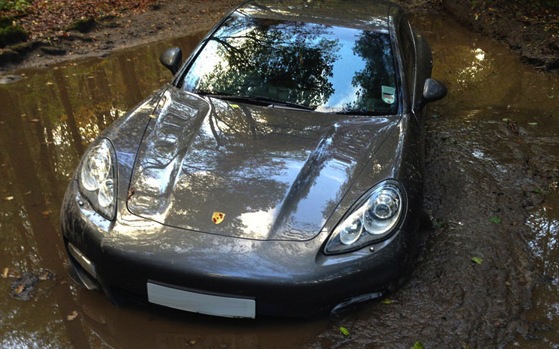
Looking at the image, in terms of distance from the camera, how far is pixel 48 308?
287 cm

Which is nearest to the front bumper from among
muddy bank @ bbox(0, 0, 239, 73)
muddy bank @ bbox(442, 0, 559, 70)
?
muddy bank @ bbox(0, 0, 239, 73)

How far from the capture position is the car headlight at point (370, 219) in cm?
265

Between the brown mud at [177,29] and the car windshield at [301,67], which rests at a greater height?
the car windshield at [301,67]

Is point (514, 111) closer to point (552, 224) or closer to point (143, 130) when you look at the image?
point (552, 224)

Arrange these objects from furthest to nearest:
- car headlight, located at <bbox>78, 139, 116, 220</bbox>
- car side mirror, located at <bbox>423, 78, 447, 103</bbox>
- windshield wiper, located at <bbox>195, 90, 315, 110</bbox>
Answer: car side mirror, located at <bbox>423, 78, 447, 103</bbox>
windshield wiper, located at <bbox>195, 90, 315, 110</bbox>
car headlight, located at <bbox>78, 139, 116, 220</bbox>

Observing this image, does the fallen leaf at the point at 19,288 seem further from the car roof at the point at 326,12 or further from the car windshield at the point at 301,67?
the car roof at the point at 326,12

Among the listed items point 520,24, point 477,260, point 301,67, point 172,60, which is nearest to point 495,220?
point 477,260

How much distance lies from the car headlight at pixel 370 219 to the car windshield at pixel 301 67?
33.8 inches

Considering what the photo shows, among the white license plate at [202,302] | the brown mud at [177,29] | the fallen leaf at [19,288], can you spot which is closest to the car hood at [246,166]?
the white license plate at [202,302]

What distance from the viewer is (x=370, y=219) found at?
2.75 m

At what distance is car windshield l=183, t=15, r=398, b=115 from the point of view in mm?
3615

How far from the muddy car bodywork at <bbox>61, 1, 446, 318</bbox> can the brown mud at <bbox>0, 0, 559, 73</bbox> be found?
193 inches

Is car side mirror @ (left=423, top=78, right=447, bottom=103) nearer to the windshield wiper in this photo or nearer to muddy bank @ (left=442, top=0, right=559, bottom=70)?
the windshield wiper

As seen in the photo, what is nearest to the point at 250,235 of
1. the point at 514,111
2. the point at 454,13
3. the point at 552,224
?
the point at 552,224
